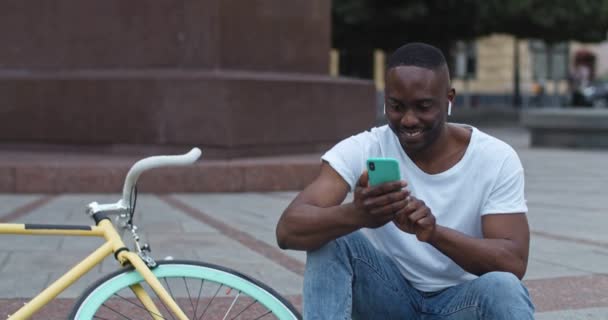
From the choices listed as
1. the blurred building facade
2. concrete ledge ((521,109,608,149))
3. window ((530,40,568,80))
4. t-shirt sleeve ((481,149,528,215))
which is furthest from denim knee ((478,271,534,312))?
window ((530,40,568,80))

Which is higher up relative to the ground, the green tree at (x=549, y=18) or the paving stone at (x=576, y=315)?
the green tree at (x=549, y=18)

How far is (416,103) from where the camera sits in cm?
295

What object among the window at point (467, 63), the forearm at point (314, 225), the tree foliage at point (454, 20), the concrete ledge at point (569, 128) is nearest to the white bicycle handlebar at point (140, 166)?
the forearm at point (314, 225)

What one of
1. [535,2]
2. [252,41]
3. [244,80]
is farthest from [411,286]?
[535,2]

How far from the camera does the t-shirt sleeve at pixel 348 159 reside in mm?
3104

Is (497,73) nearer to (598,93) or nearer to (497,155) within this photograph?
(598,93)

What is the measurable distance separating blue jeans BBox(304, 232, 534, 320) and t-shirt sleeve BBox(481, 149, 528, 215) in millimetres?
234

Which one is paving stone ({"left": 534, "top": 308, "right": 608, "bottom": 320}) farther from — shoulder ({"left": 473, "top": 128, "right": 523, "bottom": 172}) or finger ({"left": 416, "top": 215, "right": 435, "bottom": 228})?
finger ({"left": 416, "top": 215, "right": 435, "bottom": 228})

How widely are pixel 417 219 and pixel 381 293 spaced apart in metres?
0.50

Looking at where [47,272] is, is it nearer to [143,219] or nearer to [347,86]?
[143,219]

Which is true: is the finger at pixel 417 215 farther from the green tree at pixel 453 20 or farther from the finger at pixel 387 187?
the green tree at pixel 453 20

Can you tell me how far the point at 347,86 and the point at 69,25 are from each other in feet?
10.2

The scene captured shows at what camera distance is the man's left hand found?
2756 mm

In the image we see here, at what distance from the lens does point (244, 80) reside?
9547 mm
